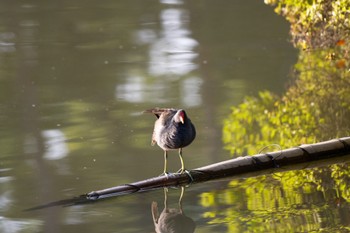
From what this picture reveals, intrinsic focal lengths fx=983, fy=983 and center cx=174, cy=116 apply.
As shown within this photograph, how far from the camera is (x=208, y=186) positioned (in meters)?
8.13

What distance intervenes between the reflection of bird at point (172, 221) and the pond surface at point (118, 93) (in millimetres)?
50

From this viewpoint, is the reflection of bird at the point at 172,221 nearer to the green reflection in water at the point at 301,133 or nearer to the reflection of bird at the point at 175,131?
the green reflection in water at the point at 301,133

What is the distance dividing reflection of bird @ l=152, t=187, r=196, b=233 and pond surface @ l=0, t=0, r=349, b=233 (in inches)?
2.0

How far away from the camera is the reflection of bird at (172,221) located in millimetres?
7113

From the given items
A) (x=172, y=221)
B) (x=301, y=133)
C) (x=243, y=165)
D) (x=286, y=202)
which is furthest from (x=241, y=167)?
(x=301, y=133)

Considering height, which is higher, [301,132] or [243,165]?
[243,165]

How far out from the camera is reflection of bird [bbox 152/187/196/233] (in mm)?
7113

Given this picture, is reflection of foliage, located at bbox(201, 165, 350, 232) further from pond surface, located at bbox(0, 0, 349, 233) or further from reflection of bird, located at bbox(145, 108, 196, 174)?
reflection of bird, located at bbox(145, 108, 196, 174)

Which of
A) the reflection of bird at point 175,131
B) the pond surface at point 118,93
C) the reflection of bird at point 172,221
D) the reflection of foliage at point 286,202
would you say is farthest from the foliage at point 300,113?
the reflection of bird at point 172,221

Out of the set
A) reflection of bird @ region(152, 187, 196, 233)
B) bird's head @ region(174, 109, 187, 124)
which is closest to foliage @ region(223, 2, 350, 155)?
bird's head @ region(174, 109, 187, 124)

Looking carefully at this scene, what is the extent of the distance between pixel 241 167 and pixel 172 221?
4.10ft

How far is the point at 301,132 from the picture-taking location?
9.76 m

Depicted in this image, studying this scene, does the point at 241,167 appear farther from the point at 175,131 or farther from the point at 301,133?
the point at 301,133

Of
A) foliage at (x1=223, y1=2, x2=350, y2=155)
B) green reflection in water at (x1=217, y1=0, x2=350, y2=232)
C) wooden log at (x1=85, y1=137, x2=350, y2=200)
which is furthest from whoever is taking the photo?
foliage at (x1=223, y1=2, x2=350, y2=155)
